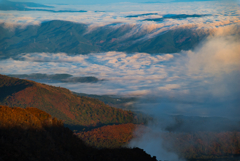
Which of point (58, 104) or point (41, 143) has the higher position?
point (58, 104)

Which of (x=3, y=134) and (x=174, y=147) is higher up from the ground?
(x=3, y=134)

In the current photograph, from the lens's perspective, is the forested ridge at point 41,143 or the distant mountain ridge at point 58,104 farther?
the distant mountain ridge at point 58,104

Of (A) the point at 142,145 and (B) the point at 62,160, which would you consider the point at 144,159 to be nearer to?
(B) the point at 62,160

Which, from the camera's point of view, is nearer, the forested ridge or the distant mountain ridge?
the forested ridge

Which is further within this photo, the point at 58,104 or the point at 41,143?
the point at 58,104

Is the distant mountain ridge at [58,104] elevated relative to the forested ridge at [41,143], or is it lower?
elevated

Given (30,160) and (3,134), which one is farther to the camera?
(3,134)

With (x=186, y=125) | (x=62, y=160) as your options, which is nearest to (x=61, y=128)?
(x=62, y=160)

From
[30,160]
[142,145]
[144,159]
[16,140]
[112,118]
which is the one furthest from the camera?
[112,118]
